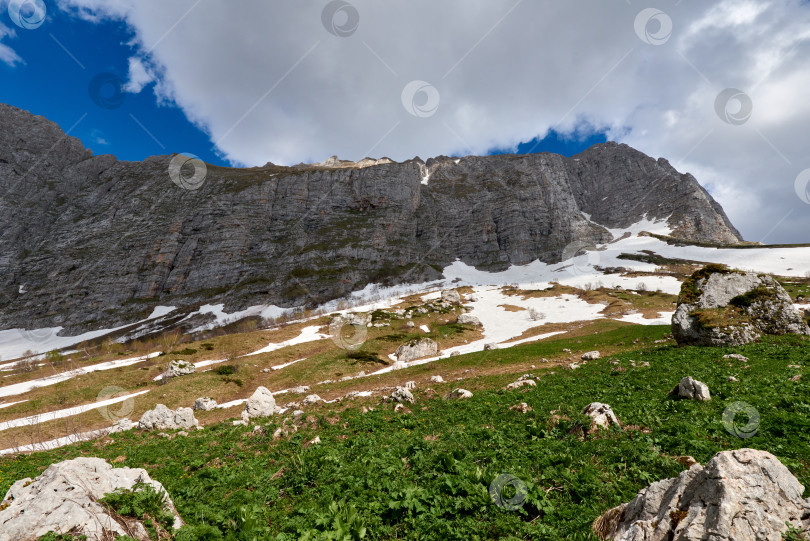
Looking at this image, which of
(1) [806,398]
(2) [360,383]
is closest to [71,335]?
(2) [360,383]

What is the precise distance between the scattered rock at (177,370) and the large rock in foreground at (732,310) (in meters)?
72.1

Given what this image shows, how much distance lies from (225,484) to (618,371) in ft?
84.7

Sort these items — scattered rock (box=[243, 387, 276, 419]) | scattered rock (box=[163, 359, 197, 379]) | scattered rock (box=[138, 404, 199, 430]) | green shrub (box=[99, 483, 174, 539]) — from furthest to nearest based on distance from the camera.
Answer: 1. scattered rock (box=[163, 359, 197, 379])
2. scattered rock (box=[243, 387, 276, 419])
3. scattered rock (box=[138, 404, 199, 430])
4. green shrub (box=[99, 483, 174, 539])

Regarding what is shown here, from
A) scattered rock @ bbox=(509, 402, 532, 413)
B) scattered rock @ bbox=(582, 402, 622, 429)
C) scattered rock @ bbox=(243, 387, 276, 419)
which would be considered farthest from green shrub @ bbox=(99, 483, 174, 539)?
scattered rock @ bbox=(243, 387, 276, 419)

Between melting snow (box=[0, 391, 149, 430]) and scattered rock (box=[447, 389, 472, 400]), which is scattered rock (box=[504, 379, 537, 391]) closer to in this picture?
scattered rock (box=[447, 389, 472, 400])

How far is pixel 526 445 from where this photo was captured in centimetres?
1277

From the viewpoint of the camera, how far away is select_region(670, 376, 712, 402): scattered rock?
14.5 m

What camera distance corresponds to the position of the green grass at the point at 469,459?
847 centimetres

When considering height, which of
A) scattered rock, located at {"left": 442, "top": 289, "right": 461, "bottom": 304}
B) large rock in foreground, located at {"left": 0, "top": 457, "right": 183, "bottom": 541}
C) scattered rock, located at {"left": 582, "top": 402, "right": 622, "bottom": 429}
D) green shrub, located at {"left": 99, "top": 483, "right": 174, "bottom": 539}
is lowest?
scattered rock, located at {"left": 582, "top": 402, "right": 622, "bottom": 429}

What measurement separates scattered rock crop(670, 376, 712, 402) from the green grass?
48cm

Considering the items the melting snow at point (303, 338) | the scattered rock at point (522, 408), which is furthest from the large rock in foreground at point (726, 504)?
the melting snow at point (303, 338)

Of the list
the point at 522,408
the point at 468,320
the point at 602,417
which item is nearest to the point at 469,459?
the point at 602,417

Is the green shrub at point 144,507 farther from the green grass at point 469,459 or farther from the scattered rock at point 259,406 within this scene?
the scattered rock at point 259,406

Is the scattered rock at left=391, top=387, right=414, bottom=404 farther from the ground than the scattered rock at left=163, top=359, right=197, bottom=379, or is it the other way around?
the scattered rock at left=163, top=359, right=197, bottom=379
